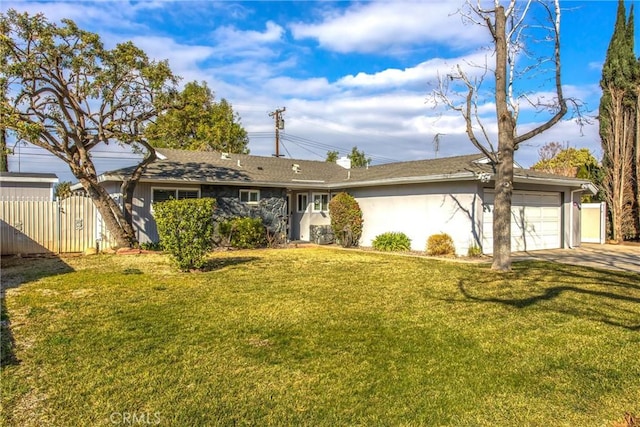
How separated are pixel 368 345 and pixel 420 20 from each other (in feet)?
32.5

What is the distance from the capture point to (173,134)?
48.5ft

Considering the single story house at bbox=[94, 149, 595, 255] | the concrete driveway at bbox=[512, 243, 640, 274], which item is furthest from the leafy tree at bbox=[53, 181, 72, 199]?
the concrete driveway at bbox=[512, 243, 640, 274]

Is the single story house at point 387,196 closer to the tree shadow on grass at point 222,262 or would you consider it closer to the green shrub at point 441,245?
the green shrub at point 441,245

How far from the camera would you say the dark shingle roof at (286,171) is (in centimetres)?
1530

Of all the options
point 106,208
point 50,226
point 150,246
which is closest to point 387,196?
point 150,246

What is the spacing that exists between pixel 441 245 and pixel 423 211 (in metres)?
1.67

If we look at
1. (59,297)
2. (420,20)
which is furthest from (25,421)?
(420,20)

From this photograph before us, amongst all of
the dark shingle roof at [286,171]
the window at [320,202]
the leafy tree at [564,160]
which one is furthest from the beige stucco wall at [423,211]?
the leafy tree at [564,160]

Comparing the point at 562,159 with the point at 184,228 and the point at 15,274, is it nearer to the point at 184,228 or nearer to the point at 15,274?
the point at 184,228

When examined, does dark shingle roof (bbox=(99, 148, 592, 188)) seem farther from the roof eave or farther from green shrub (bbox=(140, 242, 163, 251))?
green shrub (bbox=(140, 242, 163, 251))

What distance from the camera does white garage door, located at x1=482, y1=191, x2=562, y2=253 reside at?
53.1 ft

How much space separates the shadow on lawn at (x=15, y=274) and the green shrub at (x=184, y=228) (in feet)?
8.75

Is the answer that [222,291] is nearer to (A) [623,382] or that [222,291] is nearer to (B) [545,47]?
(A) [623,382]

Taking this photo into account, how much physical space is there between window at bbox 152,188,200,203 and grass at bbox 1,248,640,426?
6.82 metres
